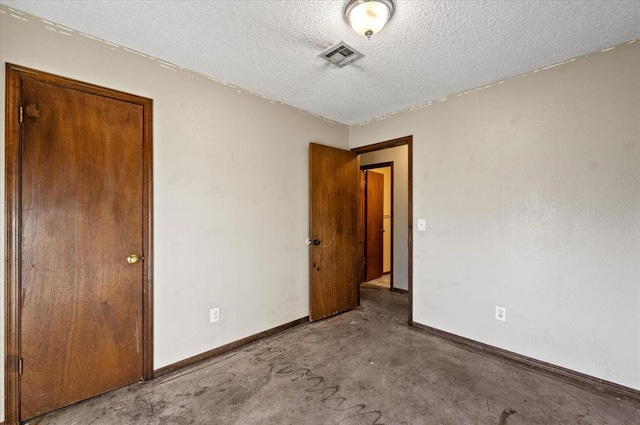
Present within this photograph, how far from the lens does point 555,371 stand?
2.24m

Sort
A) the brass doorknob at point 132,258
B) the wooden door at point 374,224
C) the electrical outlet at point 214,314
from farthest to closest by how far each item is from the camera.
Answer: the wooden door at point 374,224 → the electrical outlet at point 214,314 → the brass doorknob at point 132,258

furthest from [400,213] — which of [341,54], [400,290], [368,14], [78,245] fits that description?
[78,245]

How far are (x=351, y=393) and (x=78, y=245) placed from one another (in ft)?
6.87

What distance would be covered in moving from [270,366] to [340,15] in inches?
101

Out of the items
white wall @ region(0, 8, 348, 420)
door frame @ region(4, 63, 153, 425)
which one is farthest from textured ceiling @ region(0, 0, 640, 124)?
door frame @ region(4, 63, 153, 425)

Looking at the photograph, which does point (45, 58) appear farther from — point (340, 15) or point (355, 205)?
point (355, 205)

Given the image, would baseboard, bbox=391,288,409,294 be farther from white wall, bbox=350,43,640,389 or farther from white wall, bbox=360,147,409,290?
white wall, bbox=350,43,640,389

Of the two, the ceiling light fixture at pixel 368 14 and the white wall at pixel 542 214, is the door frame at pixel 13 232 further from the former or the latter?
the white wall at pixel 542 214

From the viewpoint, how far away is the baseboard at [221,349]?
7.33 feet

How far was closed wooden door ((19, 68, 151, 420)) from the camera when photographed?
1.73 m

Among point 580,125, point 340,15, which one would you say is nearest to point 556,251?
point 580,125

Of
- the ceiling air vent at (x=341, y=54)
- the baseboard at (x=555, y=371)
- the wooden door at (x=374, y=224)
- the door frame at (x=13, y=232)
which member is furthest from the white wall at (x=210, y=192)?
the wooden door at (x=374, y=224)

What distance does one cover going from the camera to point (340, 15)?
1721 mm

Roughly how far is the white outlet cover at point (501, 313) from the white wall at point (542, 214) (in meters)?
0.04
